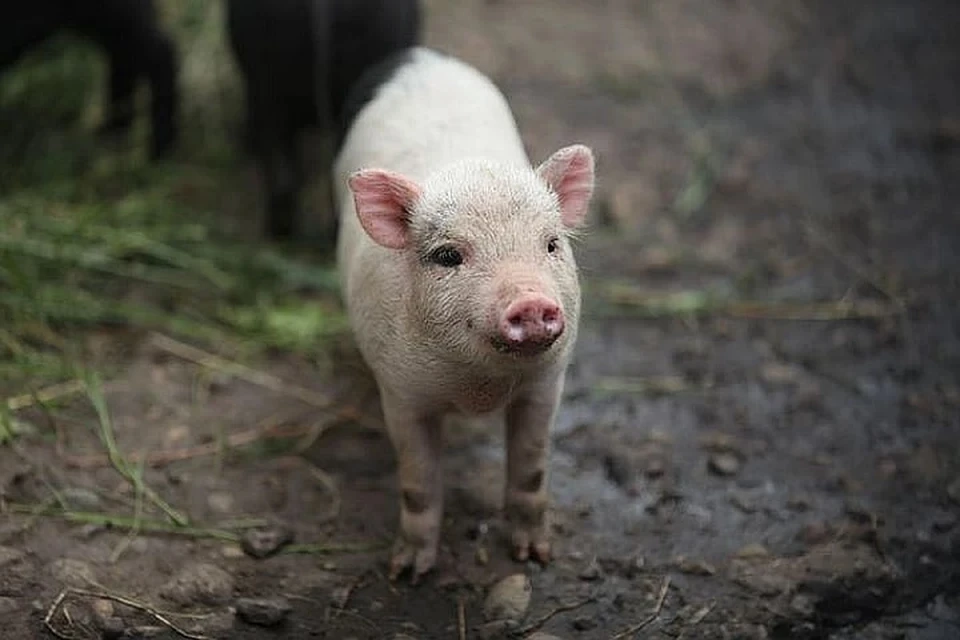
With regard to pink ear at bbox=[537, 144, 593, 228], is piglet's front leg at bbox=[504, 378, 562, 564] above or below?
below

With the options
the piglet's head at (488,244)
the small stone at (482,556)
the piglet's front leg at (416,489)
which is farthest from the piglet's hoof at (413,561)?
the piglet's head at (488,244)

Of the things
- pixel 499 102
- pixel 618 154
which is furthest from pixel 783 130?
pixel 499 102

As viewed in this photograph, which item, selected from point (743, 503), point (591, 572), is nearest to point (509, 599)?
point (591, 572)

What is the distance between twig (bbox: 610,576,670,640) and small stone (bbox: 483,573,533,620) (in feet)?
0.62

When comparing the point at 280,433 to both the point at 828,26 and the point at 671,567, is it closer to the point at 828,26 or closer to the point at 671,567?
the point at 671,567

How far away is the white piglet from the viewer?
242 centimetres

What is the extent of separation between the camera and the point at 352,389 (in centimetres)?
346

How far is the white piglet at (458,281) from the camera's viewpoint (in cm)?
242

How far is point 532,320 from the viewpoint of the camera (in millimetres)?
2287

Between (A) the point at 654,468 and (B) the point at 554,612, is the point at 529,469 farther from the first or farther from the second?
(A) the point at 654,468

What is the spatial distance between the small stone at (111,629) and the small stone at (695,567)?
1077 millimetres

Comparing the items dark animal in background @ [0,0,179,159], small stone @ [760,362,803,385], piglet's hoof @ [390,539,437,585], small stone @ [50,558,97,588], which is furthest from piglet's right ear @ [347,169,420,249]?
dark animal in background @ [0,0,179,159]

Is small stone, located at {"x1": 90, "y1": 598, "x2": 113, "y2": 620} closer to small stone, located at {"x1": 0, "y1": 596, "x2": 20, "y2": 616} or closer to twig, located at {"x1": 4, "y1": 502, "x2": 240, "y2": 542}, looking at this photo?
small stone, located at {"x1": 0, "y1": 596, "x2": 20, "y2": 616}

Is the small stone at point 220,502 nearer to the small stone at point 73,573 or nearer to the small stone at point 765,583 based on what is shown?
the small stone at point 73,573
